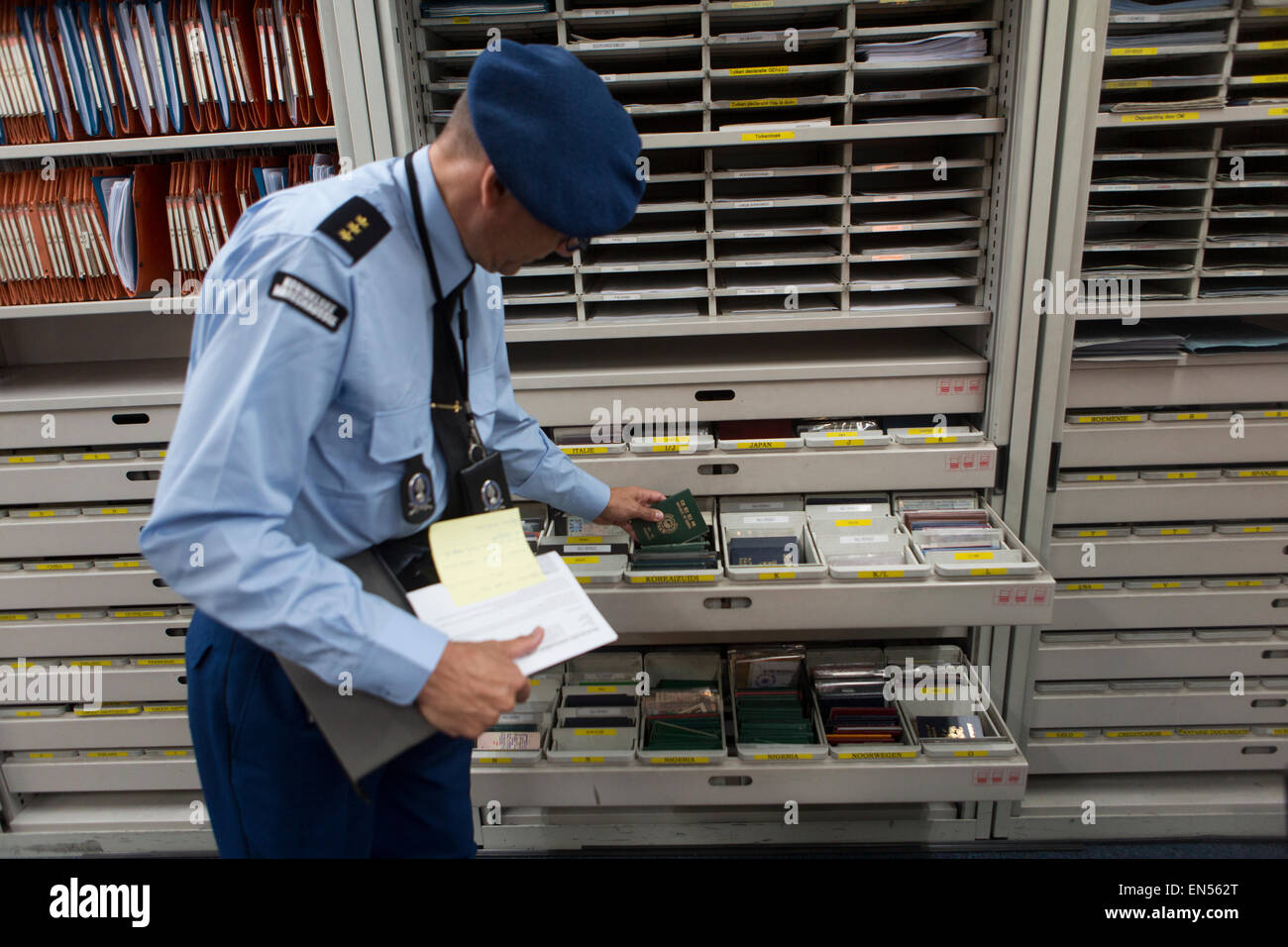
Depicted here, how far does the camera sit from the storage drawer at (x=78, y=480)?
2.09 meters

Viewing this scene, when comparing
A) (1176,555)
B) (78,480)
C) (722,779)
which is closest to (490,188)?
(722,779)

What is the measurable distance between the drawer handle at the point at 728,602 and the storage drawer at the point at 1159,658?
3.25 ft

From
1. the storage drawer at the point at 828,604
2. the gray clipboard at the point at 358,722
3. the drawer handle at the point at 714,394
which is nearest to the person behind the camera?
the gray clipboard at the point at 358,722

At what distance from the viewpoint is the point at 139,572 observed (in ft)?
7.14

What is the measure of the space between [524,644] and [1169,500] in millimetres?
1780

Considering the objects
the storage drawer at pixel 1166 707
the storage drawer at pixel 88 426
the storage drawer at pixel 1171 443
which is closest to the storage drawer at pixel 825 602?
the storage drawer at pixel 1171 443

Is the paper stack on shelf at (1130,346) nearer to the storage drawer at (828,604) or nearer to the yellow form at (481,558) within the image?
the storage drawer at (828,604)

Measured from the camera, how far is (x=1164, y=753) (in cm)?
225

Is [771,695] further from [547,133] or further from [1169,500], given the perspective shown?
[547,133]

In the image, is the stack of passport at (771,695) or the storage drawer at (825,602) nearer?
the storage drawer at (825,602)

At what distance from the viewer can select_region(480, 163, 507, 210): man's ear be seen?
1066 mm

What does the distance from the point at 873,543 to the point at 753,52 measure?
1.17 meters

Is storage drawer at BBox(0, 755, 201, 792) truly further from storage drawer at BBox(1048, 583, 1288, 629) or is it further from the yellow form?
storage drawer at BBox(1048, 583, 1288, 629)

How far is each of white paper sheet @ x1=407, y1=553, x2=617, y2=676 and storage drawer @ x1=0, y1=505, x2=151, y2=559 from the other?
4.60 feet
